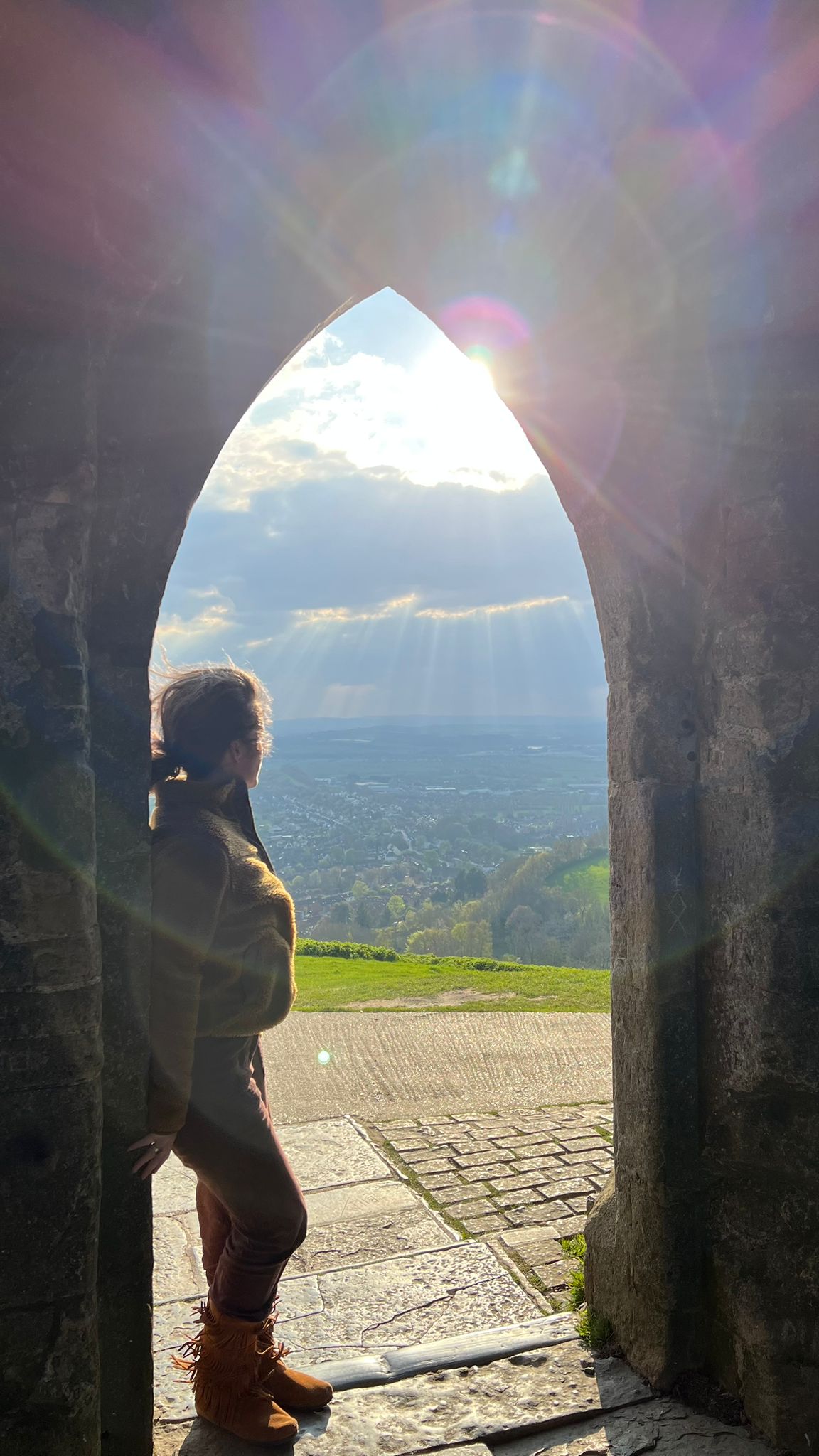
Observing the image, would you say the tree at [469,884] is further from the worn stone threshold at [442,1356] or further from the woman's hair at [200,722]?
the woman's hair at [200,722]

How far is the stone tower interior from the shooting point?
7.45ft

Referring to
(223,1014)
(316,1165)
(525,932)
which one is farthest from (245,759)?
(525,932)

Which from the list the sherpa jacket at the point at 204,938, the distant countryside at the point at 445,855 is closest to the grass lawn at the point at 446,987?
the distant countryside at the point at 445,855

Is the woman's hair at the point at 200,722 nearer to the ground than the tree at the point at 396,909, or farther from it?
farther from it

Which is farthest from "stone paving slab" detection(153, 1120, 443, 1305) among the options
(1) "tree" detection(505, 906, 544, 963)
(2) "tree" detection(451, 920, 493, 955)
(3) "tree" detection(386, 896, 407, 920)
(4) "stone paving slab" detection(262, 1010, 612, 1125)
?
(3) "tree" detection(386, 896, 407, 920)

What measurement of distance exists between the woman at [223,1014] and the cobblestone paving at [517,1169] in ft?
4.70

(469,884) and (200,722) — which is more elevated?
(200,722)

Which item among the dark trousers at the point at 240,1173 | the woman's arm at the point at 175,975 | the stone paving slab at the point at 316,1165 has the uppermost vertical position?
the woman's arm at the point at 175,975

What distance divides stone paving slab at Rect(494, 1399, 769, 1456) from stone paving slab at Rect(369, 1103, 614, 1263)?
95 centimetres

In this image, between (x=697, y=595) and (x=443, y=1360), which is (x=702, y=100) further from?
(x=443, y=1360)

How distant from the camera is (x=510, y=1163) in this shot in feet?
16.5

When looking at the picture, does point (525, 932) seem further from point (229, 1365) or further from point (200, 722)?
point (200, 722)

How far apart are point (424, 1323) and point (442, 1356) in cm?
32

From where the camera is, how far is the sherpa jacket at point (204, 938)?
2490 mm
